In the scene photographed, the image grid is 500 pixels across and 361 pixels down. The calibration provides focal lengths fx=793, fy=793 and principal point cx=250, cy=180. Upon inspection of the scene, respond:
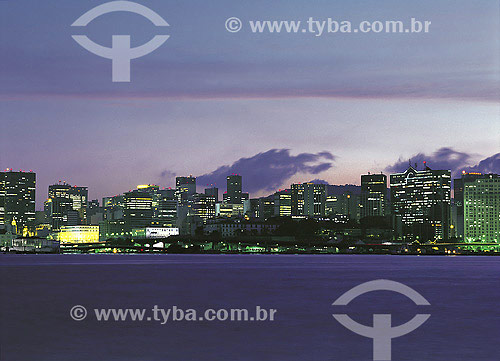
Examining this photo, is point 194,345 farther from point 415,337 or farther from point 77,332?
point 415,337

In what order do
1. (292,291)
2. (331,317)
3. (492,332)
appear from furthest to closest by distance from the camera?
(292,291), (331,317), (492,332)

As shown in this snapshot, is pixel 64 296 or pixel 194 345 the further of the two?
pixel 64 296

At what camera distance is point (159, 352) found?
3775cm

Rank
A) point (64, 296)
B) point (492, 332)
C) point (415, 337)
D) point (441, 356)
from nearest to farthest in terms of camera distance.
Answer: point (441, 356), point (415, 337), point (492, 332), point (64, 296)

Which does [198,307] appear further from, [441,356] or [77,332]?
[441,356]

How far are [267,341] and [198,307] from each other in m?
22.7

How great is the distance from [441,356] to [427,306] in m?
30.2

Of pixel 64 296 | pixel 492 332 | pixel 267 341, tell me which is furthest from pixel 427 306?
pixel 64 296

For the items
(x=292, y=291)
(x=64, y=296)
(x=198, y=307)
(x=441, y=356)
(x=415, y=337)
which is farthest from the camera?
(x=292, y=291)

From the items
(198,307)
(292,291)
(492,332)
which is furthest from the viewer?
(292,291)

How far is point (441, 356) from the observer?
Result: 3741 centimetres

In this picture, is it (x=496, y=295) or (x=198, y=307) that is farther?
(x=496, y=295)

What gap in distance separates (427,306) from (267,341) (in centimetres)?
2870

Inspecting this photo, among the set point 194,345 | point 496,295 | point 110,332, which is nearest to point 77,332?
point 110,332
